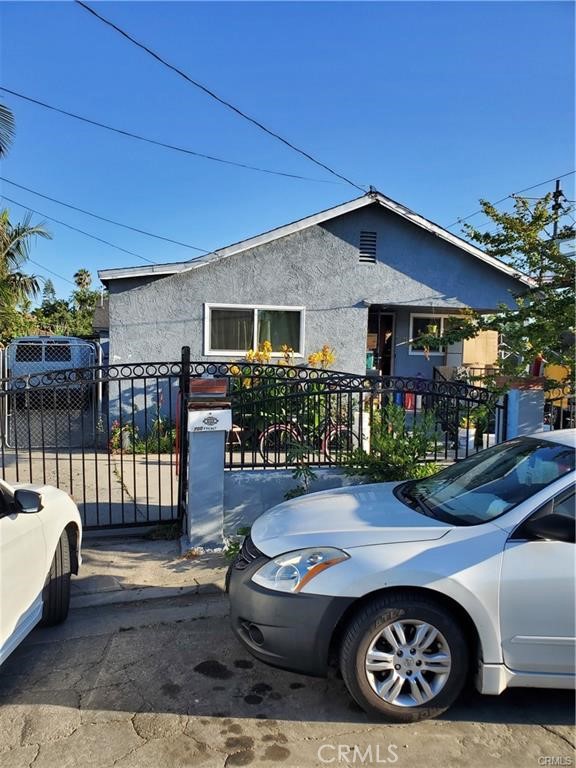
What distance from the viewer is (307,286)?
10602 mm

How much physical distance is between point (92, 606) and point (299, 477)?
2237mm

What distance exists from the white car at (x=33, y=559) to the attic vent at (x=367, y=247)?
27.1 ft

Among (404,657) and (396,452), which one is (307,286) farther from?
(404,657)

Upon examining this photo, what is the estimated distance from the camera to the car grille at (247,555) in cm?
310

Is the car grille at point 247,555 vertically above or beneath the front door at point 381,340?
beneath

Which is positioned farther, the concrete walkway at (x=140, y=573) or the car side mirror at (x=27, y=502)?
the concrete walkway at (x=140, y=573)

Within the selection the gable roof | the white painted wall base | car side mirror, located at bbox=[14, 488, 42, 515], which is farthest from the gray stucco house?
car side mirror, located at bbox=[14, 488, 42, 515]

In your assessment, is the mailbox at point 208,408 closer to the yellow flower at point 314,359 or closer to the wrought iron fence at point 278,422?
the wrought iron fence at point 278,422

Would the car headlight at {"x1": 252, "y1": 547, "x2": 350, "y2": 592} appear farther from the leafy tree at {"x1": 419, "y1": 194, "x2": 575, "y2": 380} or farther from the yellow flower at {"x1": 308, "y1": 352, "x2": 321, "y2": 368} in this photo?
the yellow flower at {"x1": 308, "y1": 352, "x2": 321, "y2": 368}

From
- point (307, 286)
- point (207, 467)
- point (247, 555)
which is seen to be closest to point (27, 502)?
point (247, 555)

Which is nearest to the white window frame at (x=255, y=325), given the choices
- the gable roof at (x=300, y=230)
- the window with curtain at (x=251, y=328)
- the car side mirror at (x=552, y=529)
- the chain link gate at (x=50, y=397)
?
the window with curtain at (x=251, y=328)

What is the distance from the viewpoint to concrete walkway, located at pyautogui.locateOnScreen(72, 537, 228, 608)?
4.32 meters

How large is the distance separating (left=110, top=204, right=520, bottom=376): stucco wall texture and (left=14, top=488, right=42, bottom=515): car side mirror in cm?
710

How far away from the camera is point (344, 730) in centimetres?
265
